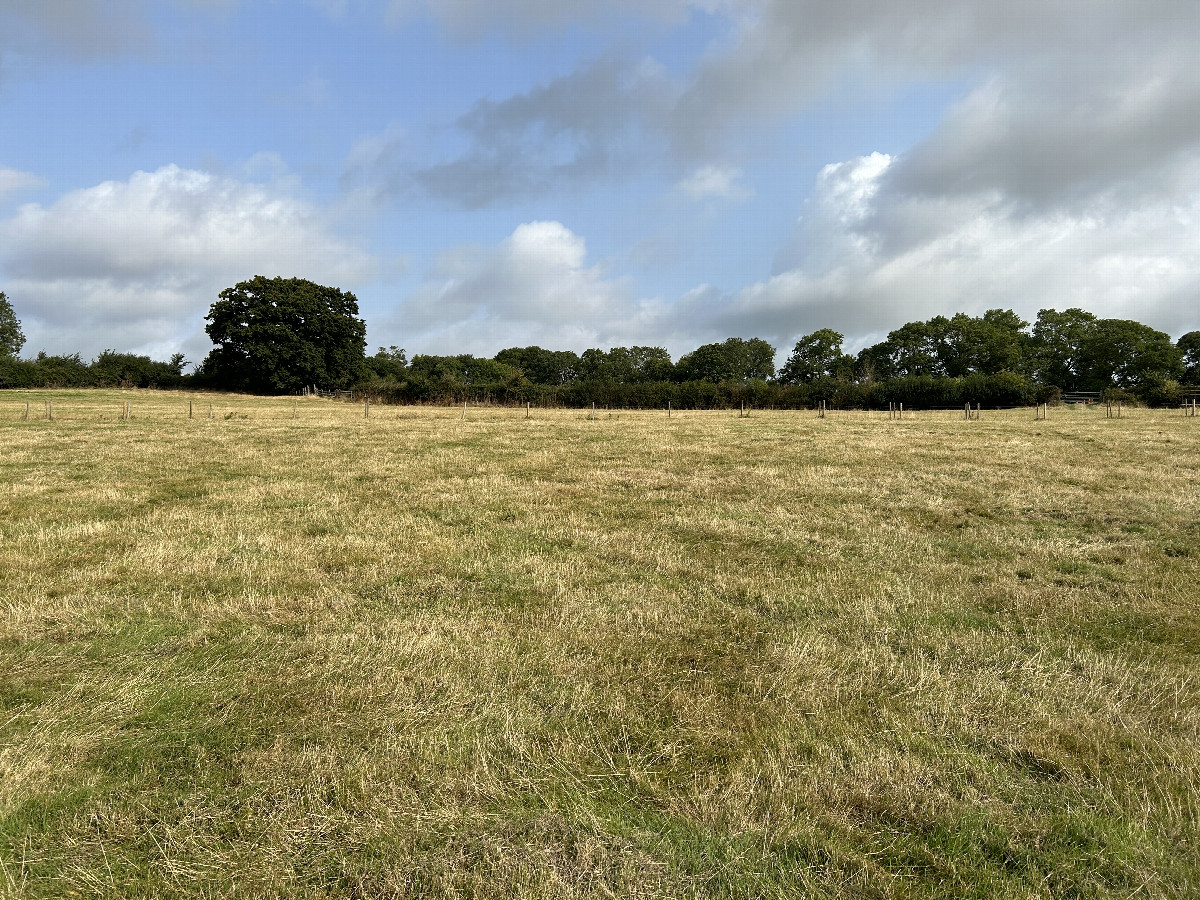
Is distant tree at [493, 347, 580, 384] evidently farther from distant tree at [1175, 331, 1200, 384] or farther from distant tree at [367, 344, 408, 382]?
→ distant tree at [1175, 331, 1200, 384]

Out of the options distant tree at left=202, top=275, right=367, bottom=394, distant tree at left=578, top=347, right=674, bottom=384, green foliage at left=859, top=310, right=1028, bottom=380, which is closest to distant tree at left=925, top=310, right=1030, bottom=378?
green foliage at left=859, top=310, right=1028, bottom=380

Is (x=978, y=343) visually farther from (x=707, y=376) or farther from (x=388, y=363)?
(x=388, y=363)

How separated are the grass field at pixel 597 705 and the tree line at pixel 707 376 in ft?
191

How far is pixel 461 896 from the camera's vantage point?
121 inches

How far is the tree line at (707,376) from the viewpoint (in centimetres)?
7069

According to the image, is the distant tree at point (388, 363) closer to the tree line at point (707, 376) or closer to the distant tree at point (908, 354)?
the tree line at point (707, 376)

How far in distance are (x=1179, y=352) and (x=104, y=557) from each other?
140123 millimetres

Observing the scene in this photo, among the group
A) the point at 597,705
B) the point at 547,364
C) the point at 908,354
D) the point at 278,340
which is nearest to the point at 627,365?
the point at 547,364

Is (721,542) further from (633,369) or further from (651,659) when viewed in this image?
(633,369)

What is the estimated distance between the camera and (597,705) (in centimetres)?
482

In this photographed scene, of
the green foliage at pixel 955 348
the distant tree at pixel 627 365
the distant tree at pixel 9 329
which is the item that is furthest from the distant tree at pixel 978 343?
the distant tree at pixel 9 329

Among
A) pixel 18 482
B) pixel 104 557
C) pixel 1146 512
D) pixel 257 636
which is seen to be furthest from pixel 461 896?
pixel 18 482

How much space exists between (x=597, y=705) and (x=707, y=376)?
401ft

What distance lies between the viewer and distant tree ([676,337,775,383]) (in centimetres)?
12425
